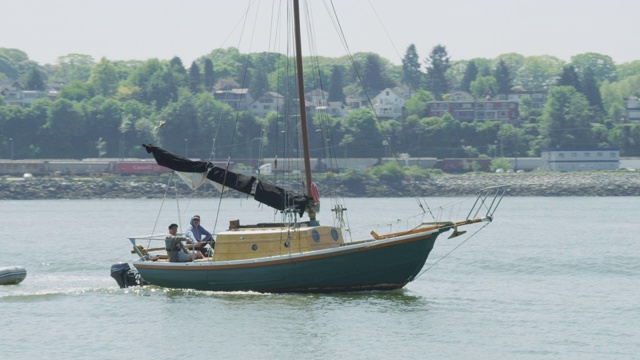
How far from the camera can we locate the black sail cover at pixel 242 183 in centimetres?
4175

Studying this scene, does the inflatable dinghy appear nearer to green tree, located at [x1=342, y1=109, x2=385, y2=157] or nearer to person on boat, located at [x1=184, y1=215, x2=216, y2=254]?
person on boat, located at [x1=184, y1=215, x2=216, y2=254]

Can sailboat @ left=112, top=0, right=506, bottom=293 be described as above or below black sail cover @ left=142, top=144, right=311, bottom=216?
below

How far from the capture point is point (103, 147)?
197 meters

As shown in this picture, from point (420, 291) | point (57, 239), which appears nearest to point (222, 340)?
point (420, 291)

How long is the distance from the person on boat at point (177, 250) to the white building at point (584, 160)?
151 metres

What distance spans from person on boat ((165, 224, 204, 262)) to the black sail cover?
2.27 metres

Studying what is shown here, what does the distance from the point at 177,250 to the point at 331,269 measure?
5671 millimetres

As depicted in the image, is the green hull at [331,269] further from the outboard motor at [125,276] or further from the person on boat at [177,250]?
the outboard motor at [125,276]

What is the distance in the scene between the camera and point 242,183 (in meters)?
42.7

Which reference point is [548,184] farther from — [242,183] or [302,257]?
[302,257]

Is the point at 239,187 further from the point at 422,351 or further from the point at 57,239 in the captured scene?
the point at 57,239

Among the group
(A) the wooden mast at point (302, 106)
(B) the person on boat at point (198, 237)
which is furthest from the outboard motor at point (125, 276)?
(A) the wooden mast at point (302, 106)

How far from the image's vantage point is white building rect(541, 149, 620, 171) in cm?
18762

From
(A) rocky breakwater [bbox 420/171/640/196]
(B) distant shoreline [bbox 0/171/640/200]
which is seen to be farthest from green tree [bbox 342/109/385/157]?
(B) distant shoreline [bbox 0/171/640/200]
